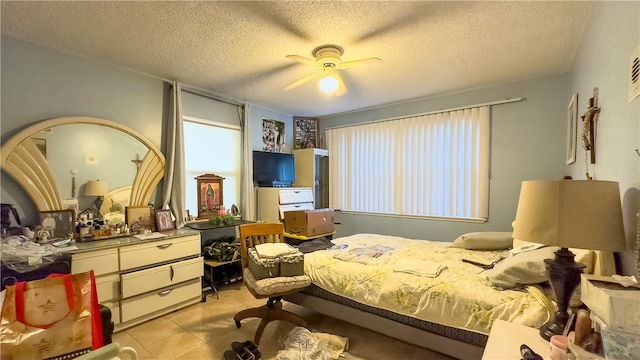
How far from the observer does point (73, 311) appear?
117cm

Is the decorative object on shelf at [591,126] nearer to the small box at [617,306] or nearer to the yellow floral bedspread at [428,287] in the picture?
the yellow floral bedspread at [428,287]

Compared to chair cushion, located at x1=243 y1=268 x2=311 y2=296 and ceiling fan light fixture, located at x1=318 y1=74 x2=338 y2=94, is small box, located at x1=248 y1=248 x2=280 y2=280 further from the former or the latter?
ceiling fan light fixture, located at x1=318 y1=74 x2=338 y2=94

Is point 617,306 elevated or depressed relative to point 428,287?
elevated

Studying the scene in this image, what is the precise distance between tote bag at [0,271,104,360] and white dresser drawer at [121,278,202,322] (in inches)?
56.3

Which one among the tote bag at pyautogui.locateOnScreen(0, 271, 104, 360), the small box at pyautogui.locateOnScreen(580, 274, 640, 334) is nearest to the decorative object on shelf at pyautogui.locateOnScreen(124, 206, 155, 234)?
the tote bag at pyautogui.locateOnScreen(0, 271, 104, 360)

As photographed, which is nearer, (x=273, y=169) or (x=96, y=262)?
(x=96, y=262)

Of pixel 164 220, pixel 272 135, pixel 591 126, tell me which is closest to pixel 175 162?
pixel 164 220

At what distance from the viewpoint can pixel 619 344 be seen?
2.35 ft

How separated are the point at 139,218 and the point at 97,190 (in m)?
0.46

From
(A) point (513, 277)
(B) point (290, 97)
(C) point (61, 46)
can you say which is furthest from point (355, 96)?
(C) point (61, 46)

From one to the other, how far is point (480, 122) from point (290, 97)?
2524mm

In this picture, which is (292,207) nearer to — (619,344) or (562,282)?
(562,282)

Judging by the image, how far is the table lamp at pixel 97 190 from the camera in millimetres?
2600

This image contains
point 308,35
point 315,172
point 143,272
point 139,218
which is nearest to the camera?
point 308,35
